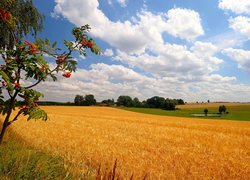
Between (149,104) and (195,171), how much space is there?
10072 centimetres

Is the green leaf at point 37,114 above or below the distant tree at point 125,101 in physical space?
below

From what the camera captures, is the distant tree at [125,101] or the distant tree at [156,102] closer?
the distant tree at [156,102]

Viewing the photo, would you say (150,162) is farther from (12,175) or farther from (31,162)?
(12,175)

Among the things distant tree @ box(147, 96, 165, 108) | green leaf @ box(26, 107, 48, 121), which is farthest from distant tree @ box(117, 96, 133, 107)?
green leaf @ box(26, 107, 48, 121)

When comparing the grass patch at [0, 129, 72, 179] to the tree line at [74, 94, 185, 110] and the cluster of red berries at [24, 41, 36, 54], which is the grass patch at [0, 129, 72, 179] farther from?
the tree line at [74, 94, 185, 110]

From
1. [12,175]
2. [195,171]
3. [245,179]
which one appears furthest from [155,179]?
[12,175]

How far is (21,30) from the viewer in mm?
12836

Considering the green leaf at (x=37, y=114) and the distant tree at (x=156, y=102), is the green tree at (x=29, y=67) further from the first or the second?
the distant tree at (x=156, y=102)

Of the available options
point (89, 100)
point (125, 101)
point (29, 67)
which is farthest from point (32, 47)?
point (125, 101)

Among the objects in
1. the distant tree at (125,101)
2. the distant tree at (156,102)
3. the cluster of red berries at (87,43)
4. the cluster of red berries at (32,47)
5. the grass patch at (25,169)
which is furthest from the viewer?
the distant tree at (125,101)

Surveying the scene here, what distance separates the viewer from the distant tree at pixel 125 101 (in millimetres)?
108750

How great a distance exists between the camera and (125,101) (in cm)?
A: 11400

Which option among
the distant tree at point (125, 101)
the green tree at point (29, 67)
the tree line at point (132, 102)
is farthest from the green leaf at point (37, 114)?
the distant tree at point (125, 101)

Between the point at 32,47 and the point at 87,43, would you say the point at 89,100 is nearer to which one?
the point at 87,43
